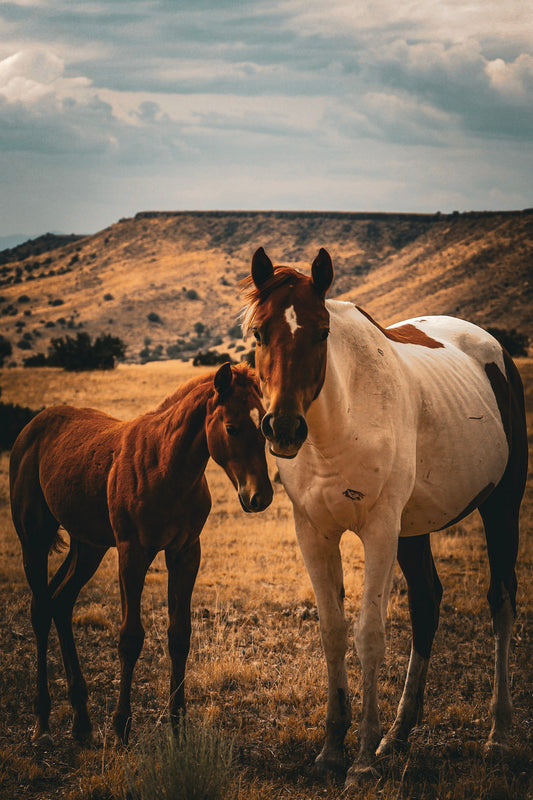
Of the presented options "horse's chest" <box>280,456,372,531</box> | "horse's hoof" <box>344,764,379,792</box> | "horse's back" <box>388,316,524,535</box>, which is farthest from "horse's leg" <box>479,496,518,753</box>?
Answer: "horse's chest" <box>280,456,372,531</box>

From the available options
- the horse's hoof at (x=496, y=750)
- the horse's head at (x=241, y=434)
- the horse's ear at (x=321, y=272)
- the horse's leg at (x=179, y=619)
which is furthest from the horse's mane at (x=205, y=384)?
the horse's hoof at (x=496, y=750)

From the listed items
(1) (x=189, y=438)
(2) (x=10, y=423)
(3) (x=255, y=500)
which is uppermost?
(1) (x=189, y=438)

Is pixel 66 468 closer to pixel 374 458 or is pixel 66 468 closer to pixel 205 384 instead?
pixel 205 384

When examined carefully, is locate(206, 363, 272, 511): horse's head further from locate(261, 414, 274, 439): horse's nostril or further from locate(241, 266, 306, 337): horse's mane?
locate(261, 414, 274, 439): horse's nostril

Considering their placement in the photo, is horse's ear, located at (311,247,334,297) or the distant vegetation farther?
the distant vegetation

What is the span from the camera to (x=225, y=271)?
9469 centimetres

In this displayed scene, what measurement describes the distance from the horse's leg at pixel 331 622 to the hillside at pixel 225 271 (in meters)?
47.6

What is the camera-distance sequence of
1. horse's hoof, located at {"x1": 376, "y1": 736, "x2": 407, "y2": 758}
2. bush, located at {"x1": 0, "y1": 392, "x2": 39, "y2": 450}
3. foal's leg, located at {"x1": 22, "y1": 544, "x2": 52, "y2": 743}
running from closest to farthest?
horse's hoof, located at {"x1": 376, "y1": 736, "x2": 407, "y2": 758}, foal's leg, located at {"x1": 22, "y1": 544, "x2": 52, "y2": 743}, bush, located at {"x1": 0, "y1": 392, "x2": 39, "y2": 450}

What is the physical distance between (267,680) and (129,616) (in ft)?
6.08

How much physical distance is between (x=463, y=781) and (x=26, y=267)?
113 metres

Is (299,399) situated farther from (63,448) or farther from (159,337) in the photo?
(159,337)

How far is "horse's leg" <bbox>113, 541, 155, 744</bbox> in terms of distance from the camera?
3930 millimetres

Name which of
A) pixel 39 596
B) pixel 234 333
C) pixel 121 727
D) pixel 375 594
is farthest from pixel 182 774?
pixel 234 333

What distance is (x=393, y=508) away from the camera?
11.6 feet
